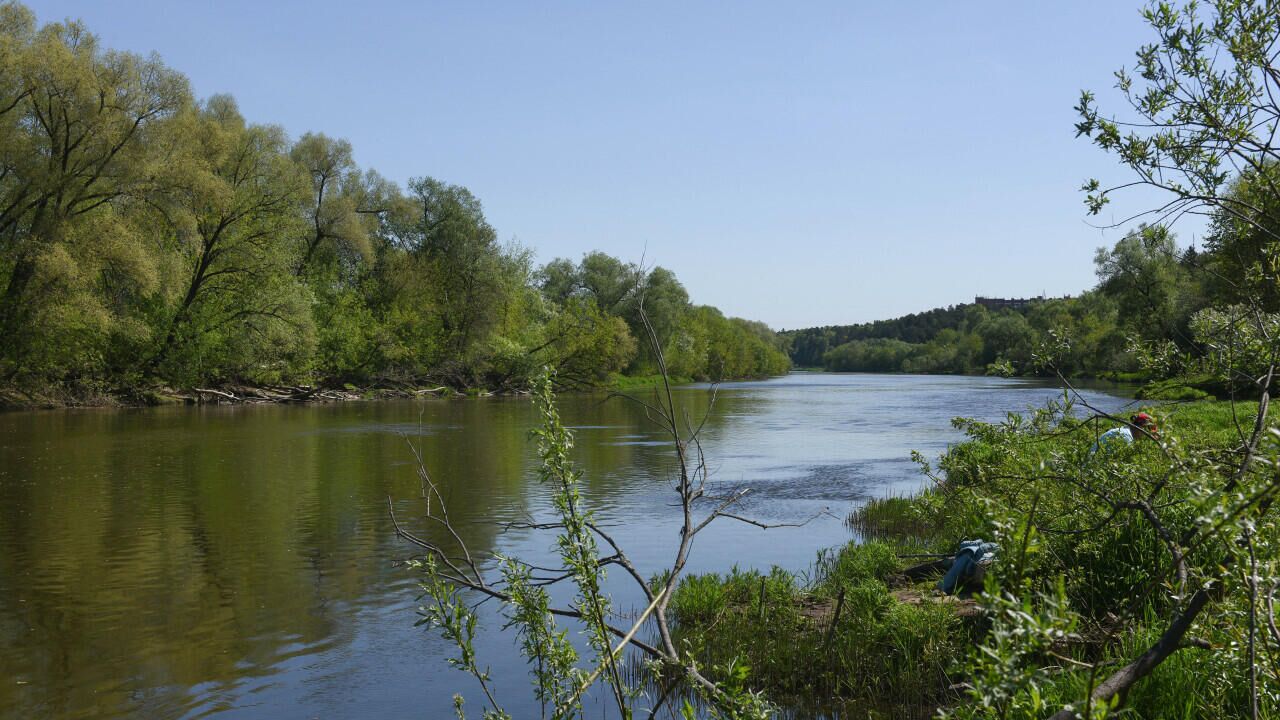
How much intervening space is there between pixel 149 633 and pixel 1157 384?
9.10m

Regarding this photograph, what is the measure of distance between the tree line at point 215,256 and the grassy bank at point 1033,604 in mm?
32590

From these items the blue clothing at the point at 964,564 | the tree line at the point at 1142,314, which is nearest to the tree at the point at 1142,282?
the tree line at the point at 1142,314

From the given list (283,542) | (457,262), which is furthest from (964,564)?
(457,262)

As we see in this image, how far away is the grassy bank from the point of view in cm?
428

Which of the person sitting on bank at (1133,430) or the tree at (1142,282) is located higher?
the tree at (1142,282)

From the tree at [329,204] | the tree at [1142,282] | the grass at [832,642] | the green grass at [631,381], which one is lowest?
the grass at [832,642]

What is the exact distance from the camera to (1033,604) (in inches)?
142

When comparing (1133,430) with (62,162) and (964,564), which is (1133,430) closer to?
(964,564)

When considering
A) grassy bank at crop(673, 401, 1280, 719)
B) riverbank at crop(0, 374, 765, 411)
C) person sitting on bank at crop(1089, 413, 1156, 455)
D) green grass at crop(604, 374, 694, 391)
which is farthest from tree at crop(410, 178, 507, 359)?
person sitting on bank at crop(1089, 413, 1156, 455)

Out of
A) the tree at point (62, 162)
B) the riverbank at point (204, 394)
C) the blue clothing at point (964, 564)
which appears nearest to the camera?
the blue clothing at point (964, 564)

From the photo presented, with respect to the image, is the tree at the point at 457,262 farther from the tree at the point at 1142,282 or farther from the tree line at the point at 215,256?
the tree at the point at 1142,282

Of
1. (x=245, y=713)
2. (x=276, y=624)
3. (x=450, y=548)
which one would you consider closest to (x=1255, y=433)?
(x=245, y=713)

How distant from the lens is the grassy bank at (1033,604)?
4.28 m

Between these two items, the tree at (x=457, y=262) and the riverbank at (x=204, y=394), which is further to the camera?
the tree at (x=457, y=262)
